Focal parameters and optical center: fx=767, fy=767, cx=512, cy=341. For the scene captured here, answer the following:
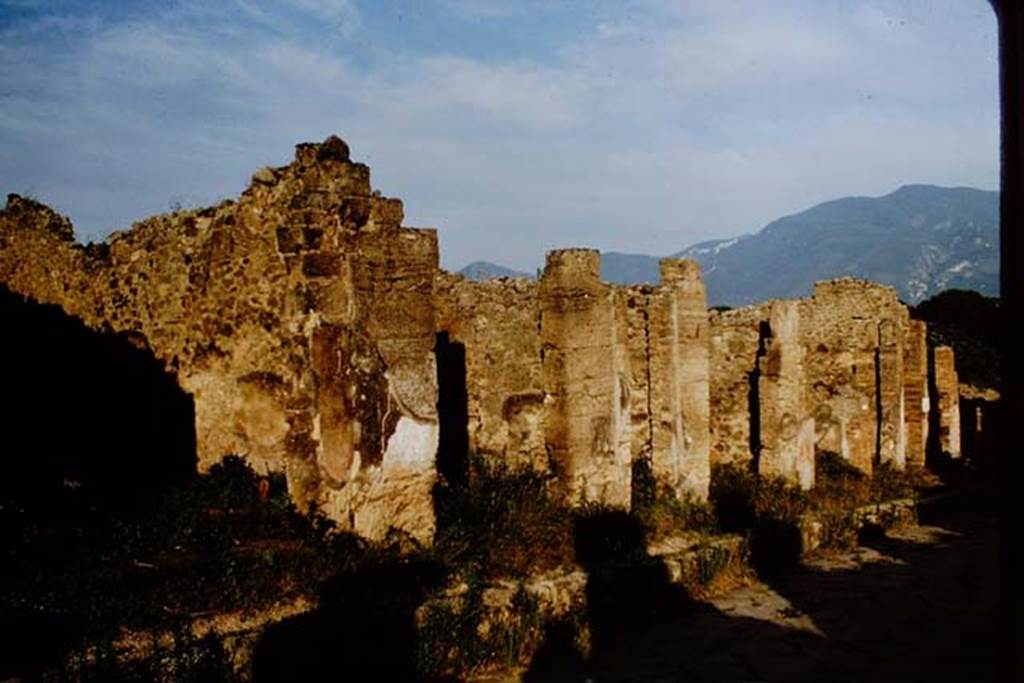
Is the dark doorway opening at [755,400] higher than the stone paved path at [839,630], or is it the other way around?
the dark doorway opening at [755,400]

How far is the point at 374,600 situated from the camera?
5.73m

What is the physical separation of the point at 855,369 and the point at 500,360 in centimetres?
835

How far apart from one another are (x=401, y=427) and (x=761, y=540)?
5338 mm

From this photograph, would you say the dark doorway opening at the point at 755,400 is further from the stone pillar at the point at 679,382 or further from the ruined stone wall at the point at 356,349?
the ruined stone wall at the point at 356,349

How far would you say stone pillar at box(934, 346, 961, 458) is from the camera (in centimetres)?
1688

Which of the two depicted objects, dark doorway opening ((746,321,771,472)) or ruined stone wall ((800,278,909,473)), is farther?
ruined stone wall ((800,278,909,473))

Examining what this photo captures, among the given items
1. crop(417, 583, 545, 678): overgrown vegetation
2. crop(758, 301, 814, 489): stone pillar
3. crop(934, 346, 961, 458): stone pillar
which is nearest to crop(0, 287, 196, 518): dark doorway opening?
crop(417, 583, 545, 678): overgrown vegetation

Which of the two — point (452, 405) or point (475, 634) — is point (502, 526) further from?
point (452, 405)

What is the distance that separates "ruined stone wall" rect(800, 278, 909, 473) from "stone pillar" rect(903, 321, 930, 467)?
2.22 feet

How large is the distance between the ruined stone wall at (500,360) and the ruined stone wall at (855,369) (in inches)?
278

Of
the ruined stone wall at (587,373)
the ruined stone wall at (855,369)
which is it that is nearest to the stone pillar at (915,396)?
the ruined stone wall at (855,369)

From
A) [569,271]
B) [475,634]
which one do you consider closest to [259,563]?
[475,634]

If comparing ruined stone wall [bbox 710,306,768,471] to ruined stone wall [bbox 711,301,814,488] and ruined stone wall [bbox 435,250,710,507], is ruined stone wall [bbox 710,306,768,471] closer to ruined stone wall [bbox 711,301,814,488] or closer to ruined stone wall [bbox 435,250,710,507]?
ruined stone wall [bbox 711,301,814,488]

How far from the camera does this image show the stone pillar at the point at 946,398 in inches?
665
